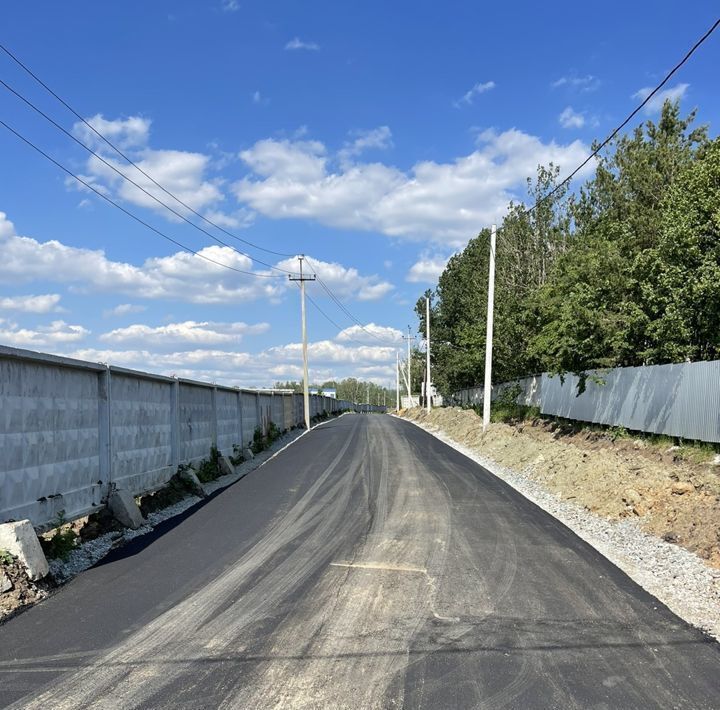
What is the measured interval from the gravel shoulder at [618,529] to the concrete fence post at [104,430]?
711 centimetres

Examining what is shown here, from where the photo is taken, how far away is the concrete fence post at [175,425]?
13211 millimetres

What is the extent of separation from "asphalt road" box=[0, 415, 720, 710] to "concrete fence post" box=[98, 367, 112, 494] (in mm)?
1189

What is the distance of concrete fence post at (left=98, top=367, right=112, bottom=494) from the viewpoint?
955cm

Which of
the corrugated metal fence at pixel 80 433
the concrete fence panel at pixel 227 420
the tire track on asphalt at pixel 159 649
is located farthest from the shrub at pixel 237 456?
the tire track on asphalt at pixel 159 649

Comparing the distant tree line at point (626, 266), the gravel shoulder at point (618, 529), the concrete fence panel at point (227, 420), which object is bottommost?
the gravel shoulder at point (618, 529)

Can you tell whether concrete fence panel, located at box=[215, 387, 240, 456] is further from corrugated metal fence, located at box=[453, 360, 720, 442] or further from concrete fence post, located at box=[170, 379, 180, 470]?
corrugated metal fence, located at box=[453, 360, 720, 442]

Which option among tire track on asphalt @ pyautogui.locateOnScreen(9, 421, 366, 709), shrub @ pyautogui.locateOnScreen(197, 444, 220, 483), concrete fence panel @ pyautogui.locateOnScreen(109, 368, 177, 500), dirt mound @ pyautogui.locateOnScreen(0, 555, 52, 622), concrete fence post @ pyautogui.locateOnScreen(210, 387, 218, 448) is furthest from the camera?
concrete fence post @ pyautogui.locateOnScreen(210, 387, 218, 448)

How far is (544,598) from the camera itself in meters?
6.21

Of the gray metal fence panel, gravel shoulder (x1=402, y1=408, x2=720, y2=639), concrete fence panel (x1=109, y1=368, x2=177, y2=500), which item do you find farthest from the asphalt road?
the gray metal fence panel

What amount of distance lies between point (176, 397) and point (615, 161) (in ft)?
61.4

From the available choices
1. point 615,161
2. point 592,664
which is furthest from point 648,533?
point 615,161

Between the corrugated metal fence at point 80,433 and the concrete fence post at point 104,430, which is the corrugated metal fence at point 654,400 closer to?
the corrugated metal fence at point 80,433

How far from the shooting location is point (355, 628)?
5.31 m

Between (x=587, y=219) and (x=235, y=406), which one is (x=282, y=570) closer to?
(x=235, y=406)
